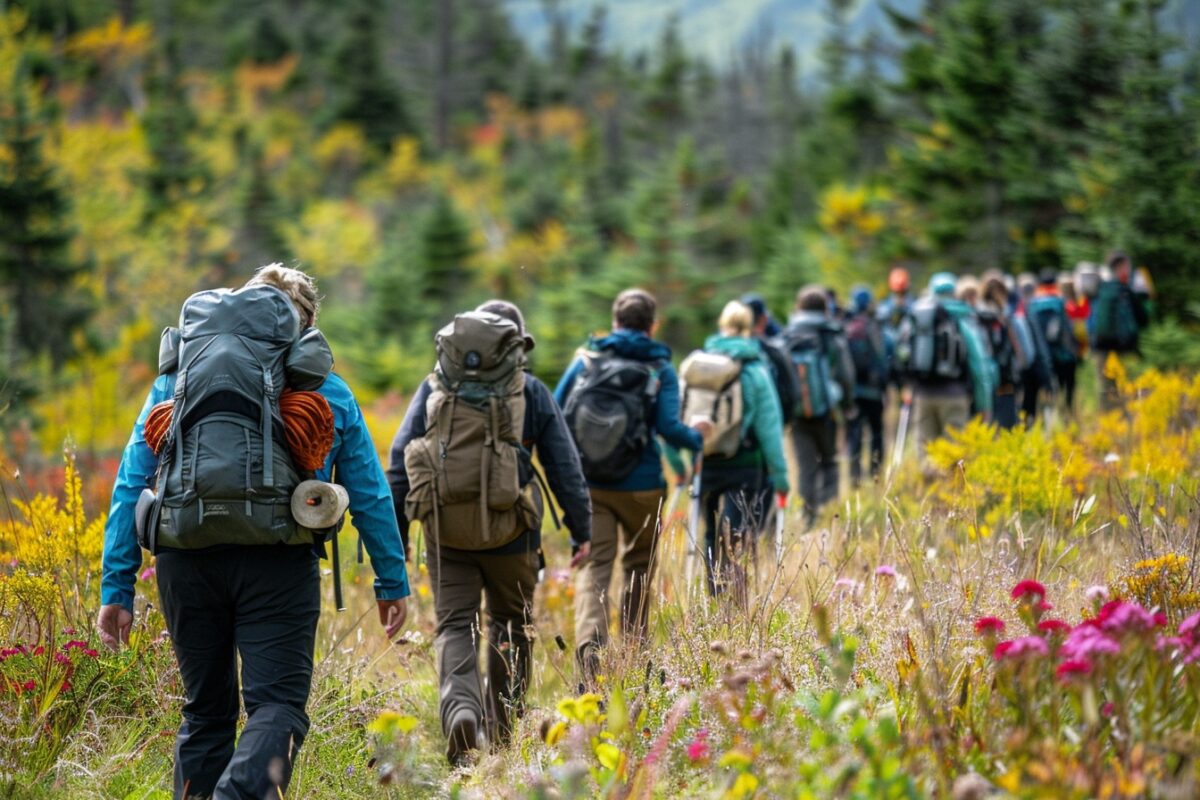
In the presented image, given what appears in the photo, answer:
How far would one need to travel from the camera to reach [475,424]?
14.3 ft

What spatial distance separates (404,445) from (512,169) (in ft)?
165

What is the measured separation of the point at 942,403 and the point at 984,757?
22.8 ft

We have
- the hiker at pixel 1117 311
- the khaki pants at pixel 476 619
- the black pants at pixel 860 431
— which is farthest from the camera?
the hiker at pixel 1117 311

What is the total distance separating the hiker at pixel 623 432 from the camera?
17.8ft

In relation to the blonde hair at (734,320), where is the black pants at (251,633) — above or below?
below

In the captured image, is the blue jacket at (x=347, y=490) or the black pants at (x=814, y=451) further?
the black pants at (x=814, y=451)

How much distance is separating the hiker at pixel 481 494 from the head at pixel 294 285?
2.69 feet

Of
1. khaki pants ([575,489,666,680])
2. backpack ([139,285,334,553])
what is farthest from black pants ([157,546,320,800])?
khaki pants ([575,489,666,680])

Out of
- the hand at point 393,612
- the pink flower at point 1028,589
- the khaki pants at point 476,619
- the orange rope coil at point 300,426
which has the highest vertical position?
the orange rope coil at point 300,426

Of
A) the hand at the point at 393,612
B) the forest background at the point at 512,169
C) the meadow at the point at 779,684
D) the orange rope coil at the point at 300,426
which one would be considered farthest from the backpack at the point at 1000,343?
the orange rope coil at the point at 300,426

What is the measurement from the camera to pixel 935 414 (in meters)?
9.38

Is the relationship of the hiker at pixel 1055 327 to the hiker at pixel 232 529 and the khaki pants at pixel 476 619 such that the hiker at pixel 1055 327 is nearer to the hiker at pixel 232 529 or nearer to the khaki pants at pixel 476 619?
the khaki pants at pixel 476 619

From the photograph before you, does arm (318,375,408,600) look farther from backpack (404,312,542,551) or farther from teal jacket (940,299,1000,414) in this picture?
teal jacket (940,299,1000,414)

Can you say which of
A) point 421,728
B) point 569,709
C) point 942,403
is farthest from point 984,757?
point 942,403
